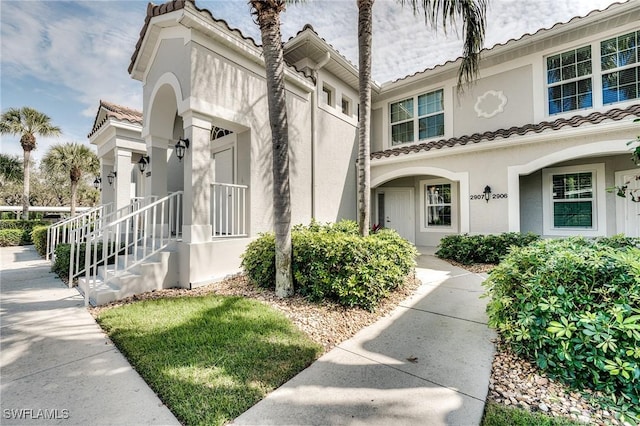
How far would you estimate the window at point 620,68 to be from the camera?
27.0ft

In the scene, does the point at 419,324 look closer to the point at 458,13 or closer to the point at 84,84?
the point at 458,13

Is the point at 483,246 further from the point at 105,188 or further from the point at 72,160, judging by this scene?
the point at 72,160

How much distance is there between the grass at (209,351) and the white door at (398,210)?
932 centimetres

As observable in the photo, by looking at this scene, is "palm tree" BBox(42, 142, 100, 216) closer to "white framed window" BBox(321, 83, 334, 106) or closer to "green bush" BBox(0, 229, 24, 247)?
"green bush" BBox(0, 229, 24, 247)

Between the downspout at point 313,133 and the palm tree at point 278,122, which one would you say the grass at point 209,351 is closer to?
the palm tree at point 278,122

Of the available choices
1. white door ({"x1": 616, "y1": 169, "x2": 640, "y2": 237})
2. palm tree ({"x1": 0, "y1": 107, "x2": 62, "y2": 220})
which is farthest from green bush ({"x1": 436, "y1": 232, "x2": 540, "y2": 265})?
palm tree ({"x1": 0, "y1": 107, "x2": 62, "y2": 220})

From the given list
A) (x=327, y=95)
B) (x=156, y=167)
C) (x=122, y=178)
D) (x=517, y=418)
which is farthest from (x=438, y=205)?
(x=122, y=178)

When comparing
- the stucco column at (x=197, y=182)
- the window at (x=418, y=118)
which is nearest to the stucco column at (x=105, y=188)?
the stucco column at (x=197, y=182)

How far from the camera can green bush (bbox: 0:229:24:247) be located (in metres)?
15.3

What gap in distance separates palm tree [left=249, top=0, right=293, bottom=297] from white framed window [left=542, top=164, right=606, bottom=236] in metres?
9.47

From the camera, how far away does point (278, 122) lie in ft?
16.8

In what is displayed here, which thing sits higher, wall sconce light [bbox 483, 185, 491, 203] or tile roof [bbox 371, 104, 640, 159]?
tile roof [bbox 371, 104, 640, 159]

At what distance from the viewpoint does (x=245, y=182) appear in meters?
7.54

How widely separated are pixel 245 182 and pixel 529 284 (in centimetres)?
650
